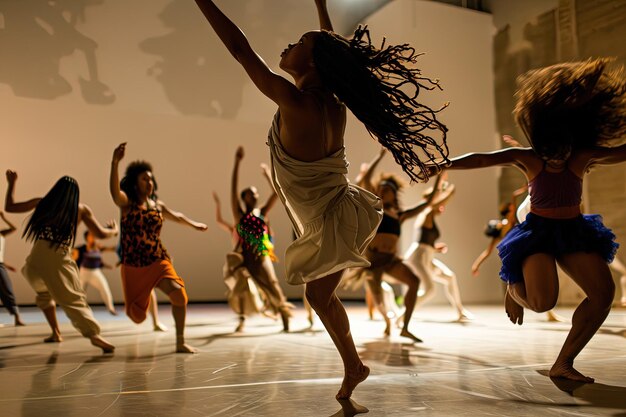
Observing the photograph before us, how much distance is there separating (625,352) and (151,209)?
3632 mm

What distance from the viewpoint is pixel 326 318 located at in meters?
2.59

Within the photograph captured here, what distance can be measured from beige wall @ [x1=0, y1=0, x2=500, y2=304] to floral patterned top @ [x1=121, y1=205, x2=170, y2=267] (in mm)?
6391

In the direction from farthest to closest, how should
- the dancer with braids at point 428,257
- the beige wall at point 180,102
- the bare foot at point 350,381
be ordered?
the beige wall at point 180,102 < the dancer with braids at point 428,257 < the bare foot at point 350,381

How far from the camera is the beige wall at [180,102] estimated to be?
1042cm

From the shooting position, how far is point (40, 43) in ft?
33.7

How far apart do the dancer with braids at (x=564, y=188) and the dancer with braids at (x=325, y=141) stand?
649 millimetres

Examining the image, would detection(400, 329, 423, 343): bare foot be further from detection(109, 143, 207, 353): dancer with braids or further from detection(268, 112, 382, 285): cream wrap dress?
detection(268, 112, 382, 285): cream wrap dress

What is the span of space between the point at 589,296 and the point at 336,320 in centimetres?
138

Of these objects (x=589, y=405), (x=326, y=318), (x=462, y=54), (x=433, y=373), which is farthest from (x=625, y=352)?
(x=462, y=54)

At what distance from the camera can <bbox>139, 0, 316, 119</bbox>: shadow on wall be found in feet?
36.5

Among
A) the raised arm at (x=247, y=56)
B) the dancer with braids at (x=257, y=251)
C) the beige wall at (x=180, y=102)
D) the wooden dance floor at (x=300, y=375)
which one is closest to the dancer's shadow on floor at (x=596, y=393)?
the wooden dance floor at (x=300, y=375)

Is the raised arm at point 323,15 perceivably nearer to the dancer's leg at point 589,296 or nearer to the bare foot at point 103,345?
the dancer's leg at point 589,296

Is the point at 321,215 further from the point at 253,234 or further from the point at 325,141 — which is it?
the point at 253,234

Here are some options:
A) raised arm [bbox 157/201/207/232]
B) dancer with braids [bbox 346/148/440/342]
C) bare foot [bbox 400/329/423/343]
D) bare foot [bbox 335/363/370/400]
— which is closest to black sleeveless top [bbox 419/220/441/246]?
dancer with braids [bbox 346/148/440/342]
